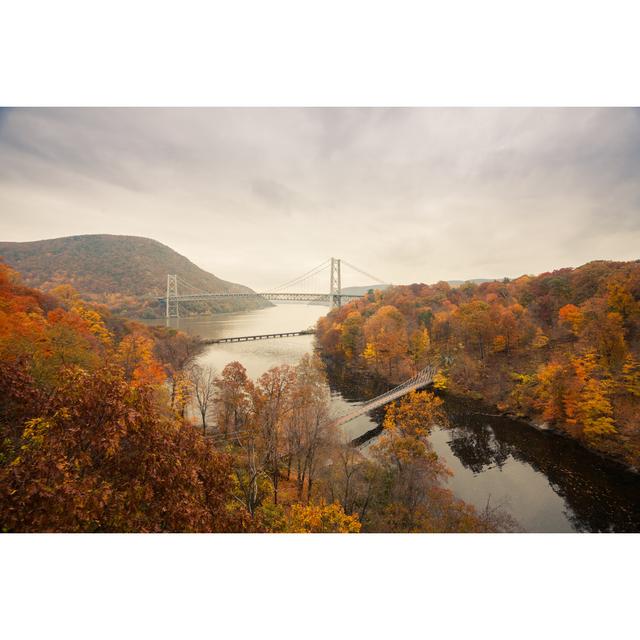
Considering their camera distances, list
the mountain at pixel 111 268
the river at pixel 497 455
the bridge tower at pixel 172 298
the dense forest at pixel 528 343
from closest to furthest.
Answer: the mountain at pixel 111 268 < the river at pixel 497 455 < the dense forest at pixel 528 343 < the bridge tower at pixel 172 298

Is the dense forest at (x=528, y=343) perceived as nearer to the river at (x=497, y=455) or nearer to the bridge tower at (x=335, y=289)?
the bridge tower at (x=335, y=289)

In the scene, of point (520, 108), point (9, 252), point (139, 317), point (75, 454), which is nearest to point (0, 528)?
point (75, 454)

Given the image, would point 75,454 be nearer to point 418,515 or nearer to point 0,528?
point 0,528

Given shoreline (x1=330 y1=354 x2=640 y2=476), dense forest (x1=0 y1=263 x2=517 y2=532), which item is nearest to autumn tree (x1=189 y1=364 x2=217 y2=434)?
dense forest (x1=0 y1=263 x2=517 y2=532)

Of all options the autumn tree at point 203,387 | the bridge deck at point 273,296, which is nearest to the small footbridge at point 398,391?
the autumn tree at point 203,387

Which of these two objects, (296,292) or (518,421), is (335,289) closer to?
(296,292)

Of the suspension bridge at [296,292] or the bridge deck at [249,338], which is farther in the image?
the bridge deck at [249,338]

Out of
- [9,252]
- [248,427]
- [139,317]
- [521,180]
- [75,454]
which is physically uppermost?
[521,180]
